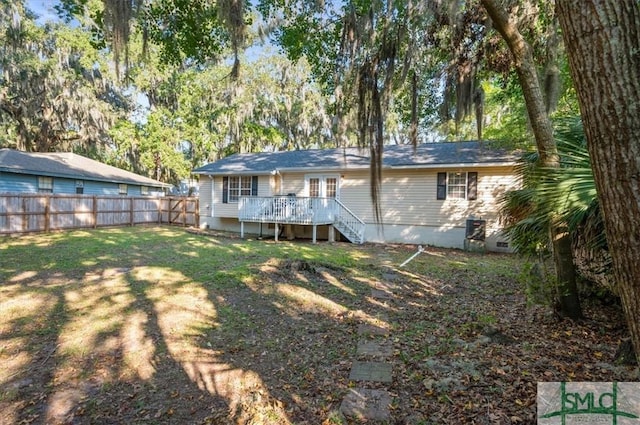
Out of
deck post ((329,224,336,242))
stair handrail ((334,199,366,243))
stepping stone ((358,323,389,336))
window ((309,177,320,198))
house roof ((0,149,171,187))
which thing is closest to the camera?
stepping stone ((358,323,389,336))

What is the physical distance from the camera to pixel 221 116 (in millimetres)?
24094

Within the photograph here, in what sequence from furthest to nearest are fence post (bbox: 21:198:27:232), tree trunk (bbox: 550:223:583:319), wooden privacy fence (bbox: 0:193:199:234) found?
fence post (bbox: 21:198:27:232)
wooden privacy fence (bbox: 0:193:199:234)
tree trunk (bbox: 550:223:583:319)

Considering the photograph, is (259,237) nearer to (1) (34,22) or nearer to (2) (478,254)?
(2) (478,254)

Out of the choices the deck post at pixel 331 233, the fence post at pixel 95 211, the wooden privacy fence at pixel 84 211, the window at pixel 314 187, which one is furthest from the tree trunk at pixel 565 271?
the fence post at pixel 95 211

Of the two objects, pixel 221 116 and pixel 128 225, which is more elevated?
pixel 221 116

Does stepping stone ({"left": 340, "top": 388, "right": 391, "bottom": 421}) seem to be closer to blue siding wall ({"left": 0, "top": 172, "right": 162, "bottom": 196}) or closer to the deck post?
the deck post

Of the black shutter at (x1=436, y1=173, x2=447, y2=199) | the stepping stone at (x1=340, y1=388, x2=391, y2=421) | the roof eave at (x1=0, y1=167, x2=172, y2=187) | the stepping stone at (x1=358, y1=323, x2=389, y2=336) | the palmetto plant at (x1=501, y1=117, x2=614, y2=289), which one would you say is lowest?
the stepping stone at (x1=340, y1=388, x2=391, y2=421)

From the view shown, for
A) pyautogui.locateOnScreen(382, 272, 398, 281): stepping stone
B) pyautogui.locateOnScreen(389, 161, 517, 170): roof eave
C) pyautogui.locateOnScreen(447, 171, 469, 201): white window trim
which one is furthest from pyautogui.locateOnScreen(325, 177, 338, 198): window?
pyautogui.locateOnScreen(382, 272, 398, 281): stepping stone

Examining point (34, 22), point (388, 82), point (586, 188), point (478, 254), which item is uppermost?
point (34, 22)

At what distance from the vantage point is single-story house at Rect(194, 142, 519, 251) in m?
11.7

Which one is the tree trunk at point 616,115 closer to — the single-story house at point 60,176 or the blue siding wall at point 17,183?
the single-story house at point 60,176

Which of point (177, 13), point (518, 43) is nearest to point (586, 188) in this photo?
point (518, 43)

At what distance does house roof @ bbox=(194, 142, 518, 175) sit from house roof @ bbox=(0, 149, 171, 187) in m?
5.98

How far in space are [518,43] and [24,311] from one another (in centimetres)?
665
